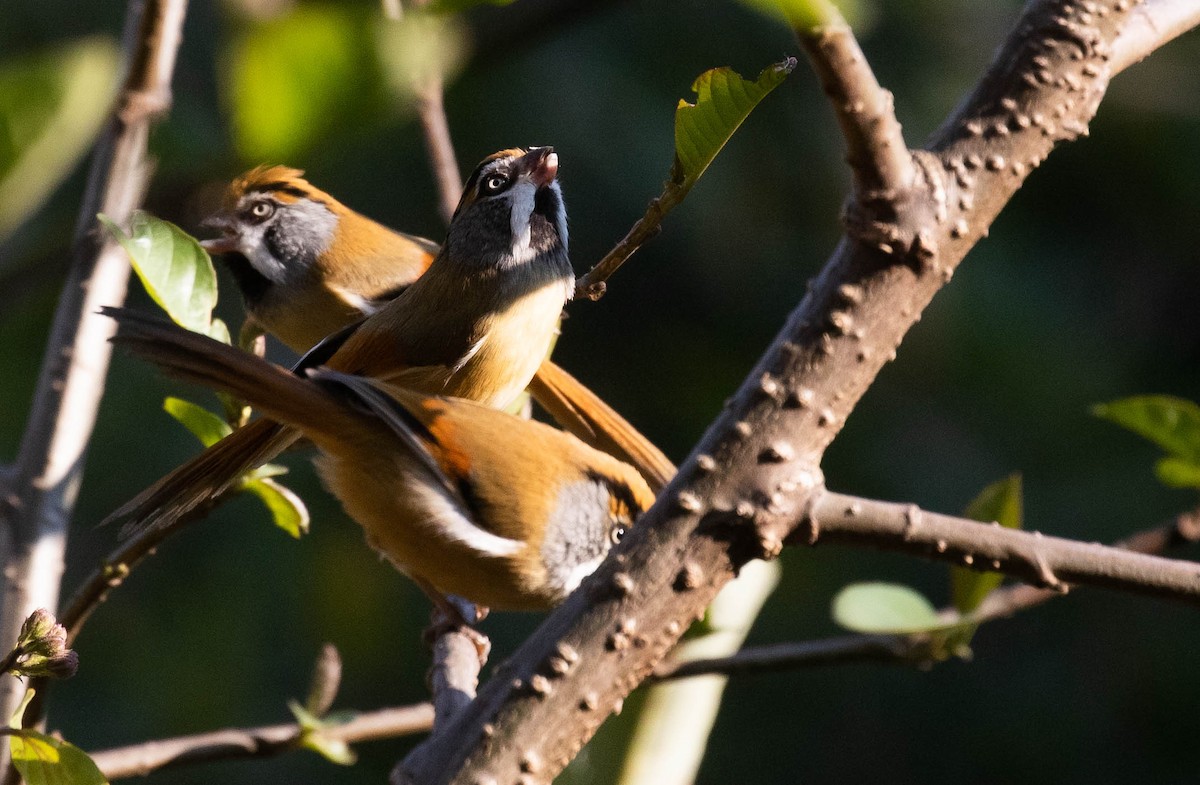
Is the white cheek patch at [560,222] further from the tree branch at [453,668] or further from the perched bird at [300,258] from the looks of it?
the tree branch at [453,668]

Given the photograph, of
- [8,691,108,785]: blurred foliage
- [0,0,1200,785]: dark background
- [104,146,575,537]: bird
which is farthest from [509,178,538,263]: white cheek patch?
[0,0,1200,785]: dark background

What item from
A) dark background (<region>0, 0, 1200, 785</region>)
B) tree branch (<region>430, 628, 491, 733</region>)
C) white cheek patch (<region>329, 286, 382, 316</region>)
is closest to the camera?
tree branch (<region>430, 628, 491, 733</region>)

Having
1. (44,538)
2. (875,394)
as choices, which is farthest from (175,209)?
(875,394)

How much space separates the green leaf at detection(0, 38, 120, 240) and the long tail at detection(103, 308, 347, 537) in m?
0.27

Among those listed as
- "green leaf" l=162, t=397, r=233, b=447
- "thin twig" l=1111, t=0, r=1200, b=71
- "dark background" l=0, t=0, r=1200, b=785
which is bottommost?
"green leaf" l=162, t=397, r=233, b=447

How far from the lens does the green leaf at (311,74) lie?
0.73 m

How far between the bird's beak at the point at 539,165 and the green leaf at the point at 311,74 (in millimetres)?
1188

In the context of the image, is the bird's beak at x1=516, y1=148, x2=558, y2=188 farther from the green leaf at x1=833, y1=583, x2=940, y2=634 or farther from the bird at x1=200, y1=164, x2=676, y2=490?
the green leaf at x1=833, y1=583, x2=940, y2=634

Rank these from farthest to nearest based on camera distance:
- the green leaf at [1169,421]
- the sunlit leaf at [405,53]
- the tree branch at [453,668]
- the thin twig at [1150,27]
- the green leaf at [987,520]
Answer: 1. the green leaf at [987,520]
2. the green leaf at [1169,421]
3. the tree branch at [453,668]
4. the thin twig at [1150,27]
5. the sunlit leaf at [405,53]

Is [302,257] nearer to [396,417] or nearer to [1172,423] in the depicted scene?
[396,417]

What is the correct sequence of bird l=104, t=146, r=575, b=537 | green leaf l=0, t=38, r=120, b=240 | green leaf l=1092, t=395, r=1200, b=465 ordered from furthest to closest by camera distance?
bird l=104, t=146, r=575, b=537, green leaf l=1092, t=395, r=1200, b=465, green leaf l=0, t=38, r=120, b=240

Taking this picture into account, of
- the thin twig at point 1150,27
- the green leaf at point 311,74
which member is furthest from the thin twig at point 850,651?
the green leaf at point 311,74

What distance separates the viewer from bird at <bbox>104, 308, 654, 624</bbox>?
1619 millimetres

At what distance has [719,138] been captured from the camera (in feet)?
3.71
